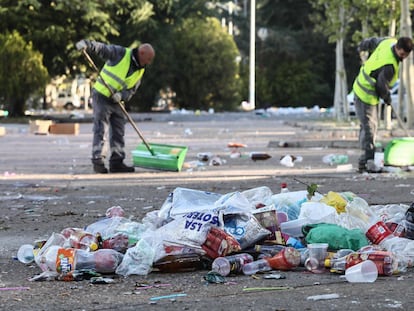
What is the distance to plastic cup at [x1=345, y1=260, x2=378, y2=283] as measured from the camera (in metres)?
5.46

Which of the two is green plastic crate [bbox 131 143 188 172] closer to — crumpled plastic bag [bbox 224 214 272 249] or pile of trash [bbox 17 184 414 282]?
pile of trash [bbox 17 184 414 282]

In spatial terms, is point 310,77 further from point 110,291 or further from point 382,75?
point 110,291

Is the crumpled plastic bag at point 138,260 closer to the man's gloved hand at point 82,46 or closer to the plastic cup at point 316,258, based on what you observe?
the plastic cup at point 316,258

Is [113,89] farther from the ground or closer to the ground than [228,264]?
farther from the ground

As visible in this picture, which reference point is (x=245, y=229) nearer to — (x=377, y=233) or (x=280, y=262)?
(x=280, y=262)

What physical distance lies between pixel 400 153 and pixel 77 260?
7.93 meters

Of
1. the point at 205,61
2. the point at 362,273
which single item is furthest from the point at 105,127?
the point at 205,61

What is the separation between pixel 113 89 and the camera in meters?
12.7

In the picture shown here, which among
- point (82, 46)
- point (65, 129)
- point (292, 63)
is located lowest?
point (65, 129)

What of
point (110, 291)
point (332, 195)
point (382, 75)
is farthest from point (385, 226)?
point (382, 75)

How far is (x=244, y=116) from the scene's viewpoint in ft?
128

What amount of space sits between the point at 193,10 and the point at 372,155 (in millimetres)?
30089

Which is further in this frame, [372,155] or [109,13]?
[109,13]

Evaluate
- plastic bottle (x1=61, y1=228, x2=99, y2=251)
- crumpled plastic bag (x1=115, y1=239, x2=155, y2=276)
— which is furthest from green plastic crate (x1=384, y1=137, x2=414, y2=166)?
crumpled plastic bag (x1=115, y1=239, x2=155, y2=276)
